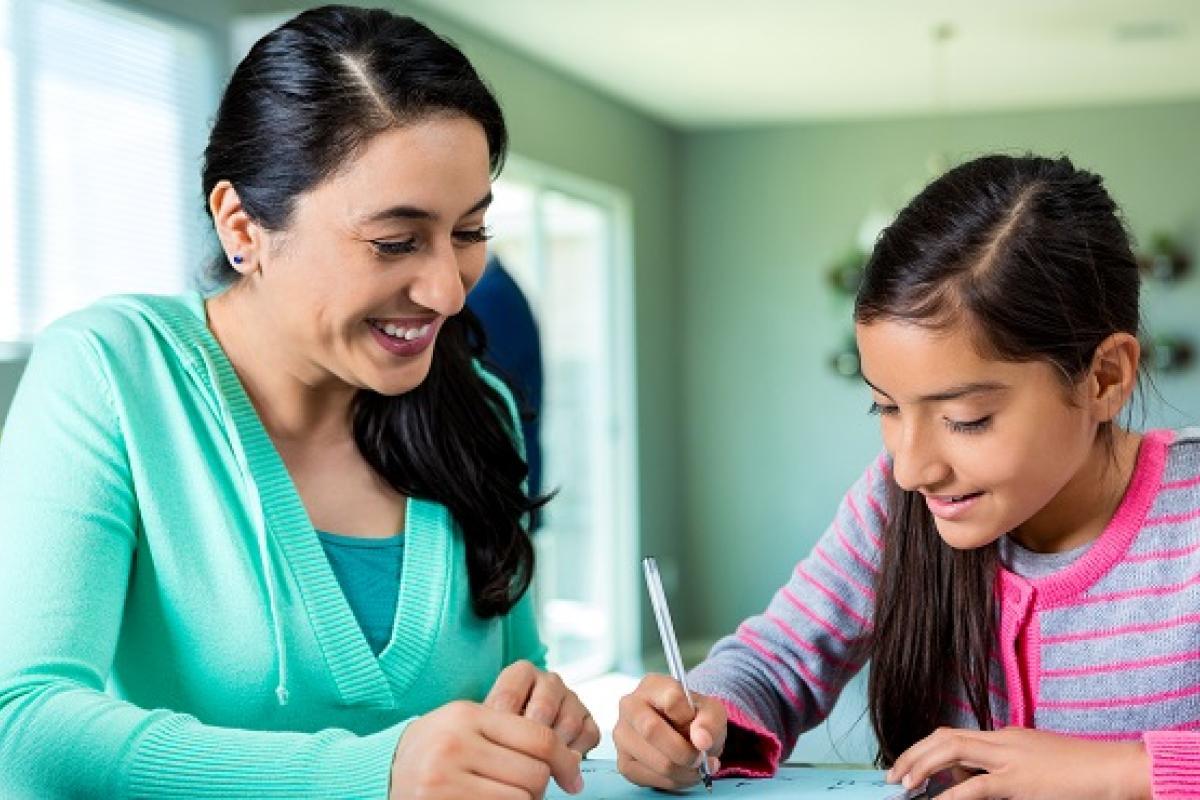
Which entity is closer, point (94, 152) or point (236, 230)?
point (236, 230)

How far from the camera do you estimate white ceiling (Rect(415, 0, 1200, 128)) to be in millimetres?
6199

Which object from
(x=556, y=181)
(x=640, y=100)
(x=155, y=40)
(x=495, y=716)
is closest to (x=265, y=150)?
(x=495, y=716)

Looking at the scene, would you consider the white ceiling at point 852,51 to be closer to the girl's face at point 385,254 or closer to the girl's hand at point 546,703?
the girl's face at point 385,254

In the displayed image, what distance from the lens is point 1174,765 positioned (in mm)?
1193

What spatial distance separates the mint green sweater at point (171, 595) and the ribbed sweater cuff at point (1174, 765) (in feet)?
1.80

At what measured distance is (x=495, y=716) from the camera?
1106 mm

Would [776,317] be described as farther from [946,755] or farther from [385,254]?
[946,755]

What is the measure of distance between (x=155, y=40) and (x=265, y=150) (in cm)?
316

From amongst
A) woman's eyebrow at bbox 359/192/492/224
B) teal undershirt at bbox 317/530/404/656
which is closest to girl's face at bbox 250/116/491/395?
woman's eyebrow at bbox 359/192/492/224

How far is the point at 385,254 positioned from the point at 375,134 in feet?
0.33

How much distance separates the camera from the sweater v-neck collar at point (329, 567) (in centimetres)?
135

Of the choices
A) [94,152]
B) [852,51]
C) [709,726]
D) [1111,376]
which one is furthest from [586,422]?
[709,726]

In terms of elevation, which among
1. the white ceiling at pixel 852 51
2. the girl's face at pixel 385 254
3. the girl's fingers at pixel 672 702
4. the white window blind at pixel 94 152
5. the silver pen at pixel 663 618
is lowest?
the girl's fingers at pixel 672 702

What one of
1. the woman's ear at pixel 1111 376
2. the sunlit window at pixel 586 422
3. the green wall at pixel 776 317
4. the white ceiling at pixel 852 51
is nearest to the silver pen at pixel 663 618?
the woman's ear at pixel 1111 376
